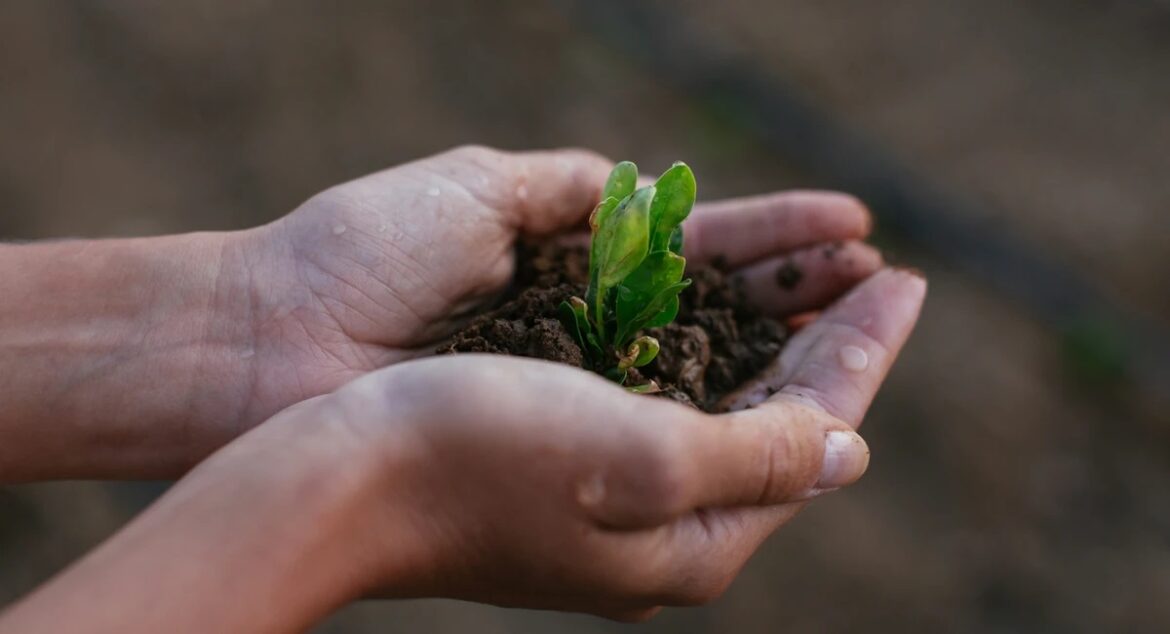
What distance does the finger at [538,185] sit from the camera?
2.09 meters

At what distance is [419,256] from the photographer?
1906mm

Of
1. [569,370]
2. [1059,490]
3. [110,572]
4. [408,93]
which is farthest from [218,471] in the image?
[408,93]

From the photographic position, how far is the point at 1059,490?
10.7ft

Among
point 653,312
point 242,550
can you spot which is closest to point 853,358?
point 653,312

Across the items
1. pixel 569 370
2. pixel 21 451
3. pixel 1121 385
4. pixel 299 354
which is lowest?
pixel 1121 385

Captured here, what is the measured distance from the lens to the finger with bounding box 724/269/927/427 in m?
1.82

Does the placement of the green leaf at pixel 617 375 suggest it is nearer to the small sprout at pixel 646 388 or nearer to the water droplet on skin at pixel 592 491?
the small sprout at pixel 646 388

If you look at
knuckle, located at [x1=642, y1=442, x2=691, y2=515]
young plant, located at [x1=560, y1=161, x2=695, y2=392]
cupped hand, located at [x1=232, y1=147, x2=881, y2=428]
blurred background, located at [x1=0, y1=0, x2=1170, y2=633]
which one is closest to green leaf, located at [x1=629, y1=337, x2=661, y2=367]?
young plant, located at [x1=560, y1=161, x2=695, y2=392]

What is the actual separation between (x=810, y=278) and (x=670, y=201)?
644 millimetres

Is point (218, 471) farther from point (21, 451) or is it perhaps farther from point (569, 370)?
point (21, 451)

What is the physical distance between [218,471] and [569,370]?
485 millimetres

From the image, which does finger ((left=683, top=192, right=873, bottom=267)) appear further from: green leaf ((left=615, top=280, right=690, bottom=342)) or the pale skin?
green leaf ((left=615, top=280, right=690, bottom=342))

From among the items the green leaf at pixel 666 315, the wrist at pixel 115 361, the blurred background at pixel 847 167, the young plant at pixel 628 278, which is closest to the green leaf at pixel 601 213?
the young plant at pixel 628 278

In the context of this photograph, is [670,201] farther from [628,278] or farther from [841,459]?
[841,459]
